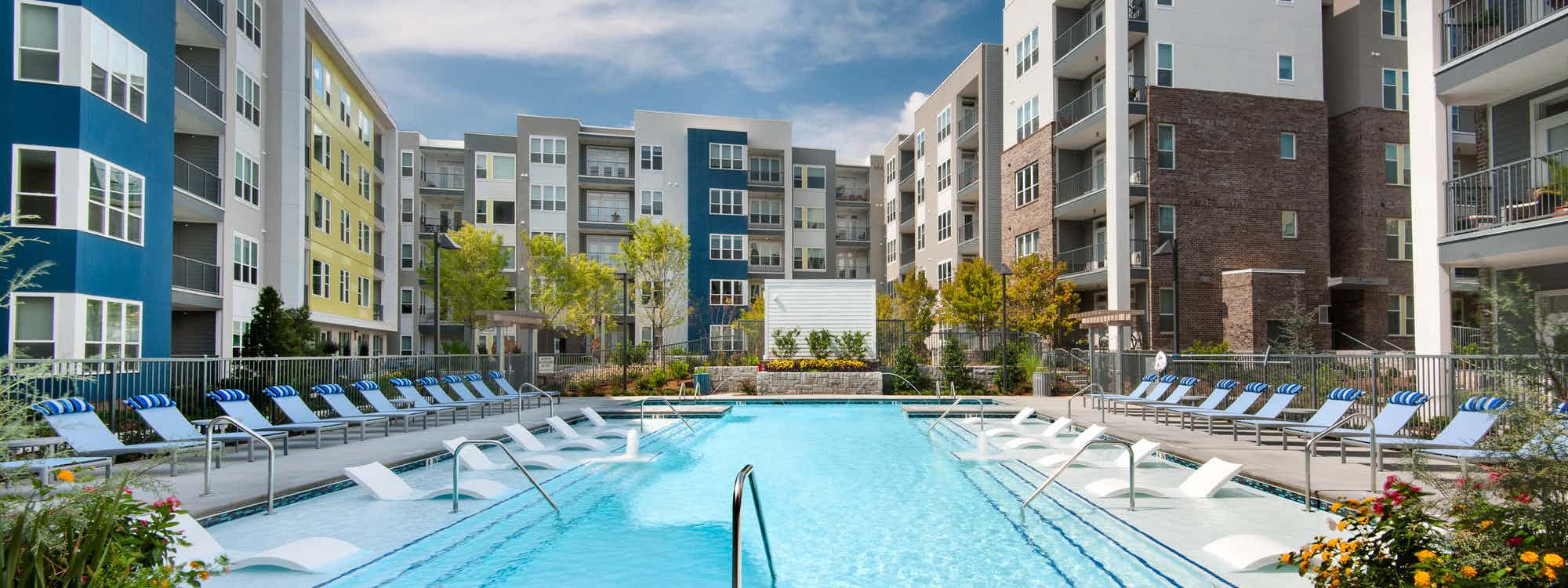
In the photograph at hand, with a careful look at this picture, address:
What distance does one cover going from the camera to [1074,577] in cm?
702

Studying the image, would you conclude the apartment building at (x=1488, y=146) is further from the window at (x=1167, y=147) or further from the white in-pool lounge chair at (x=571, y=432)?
the white in-pool lounge chair at (x=571, y=432)

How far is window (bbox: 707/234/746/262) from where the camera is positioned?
5166cm

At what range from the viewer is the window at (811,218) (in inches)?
2203

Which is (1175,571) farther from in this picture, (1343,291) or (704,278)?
(704,278)

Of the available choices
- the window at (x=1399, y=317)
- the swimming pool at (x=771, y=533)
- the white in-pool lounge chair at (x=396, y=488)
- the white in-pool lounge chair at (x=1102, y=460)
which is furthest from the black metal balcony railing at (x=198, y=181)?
the window at (x=1399, y=317)

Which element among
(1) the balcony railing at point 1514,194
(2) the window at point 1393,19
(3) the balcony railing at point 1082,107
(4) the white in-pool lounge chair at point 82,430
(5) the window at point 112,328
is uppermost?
→ (2) the window at point 1393,19

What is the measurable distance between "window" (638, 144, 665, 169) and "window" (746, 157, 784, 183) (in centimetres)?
544

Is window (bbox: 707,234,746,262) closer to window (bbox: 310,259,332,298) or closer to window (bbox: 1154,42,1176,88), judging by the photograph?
window (bbox: 310,259,332,298)

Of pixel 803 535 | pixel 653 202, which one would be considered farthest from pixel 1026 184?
pixel 803 535

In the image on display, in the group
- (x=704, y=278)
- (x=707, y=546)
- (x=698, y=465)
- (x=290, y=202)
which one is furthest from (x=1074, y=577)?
(x=704, y=278)

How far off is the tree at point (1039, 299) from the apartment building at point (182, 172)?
24.5m

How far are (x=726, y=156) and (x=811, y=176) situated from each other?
23.1ft

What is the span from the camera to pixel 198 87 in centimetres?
2373

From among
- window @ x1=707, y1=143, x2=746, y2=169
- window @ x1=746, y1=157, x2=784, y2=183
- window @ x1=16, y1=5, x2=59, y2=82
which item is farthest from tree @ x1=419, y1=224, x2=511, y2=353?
window @ x1=16, y1=5, x2=59, y2=82
